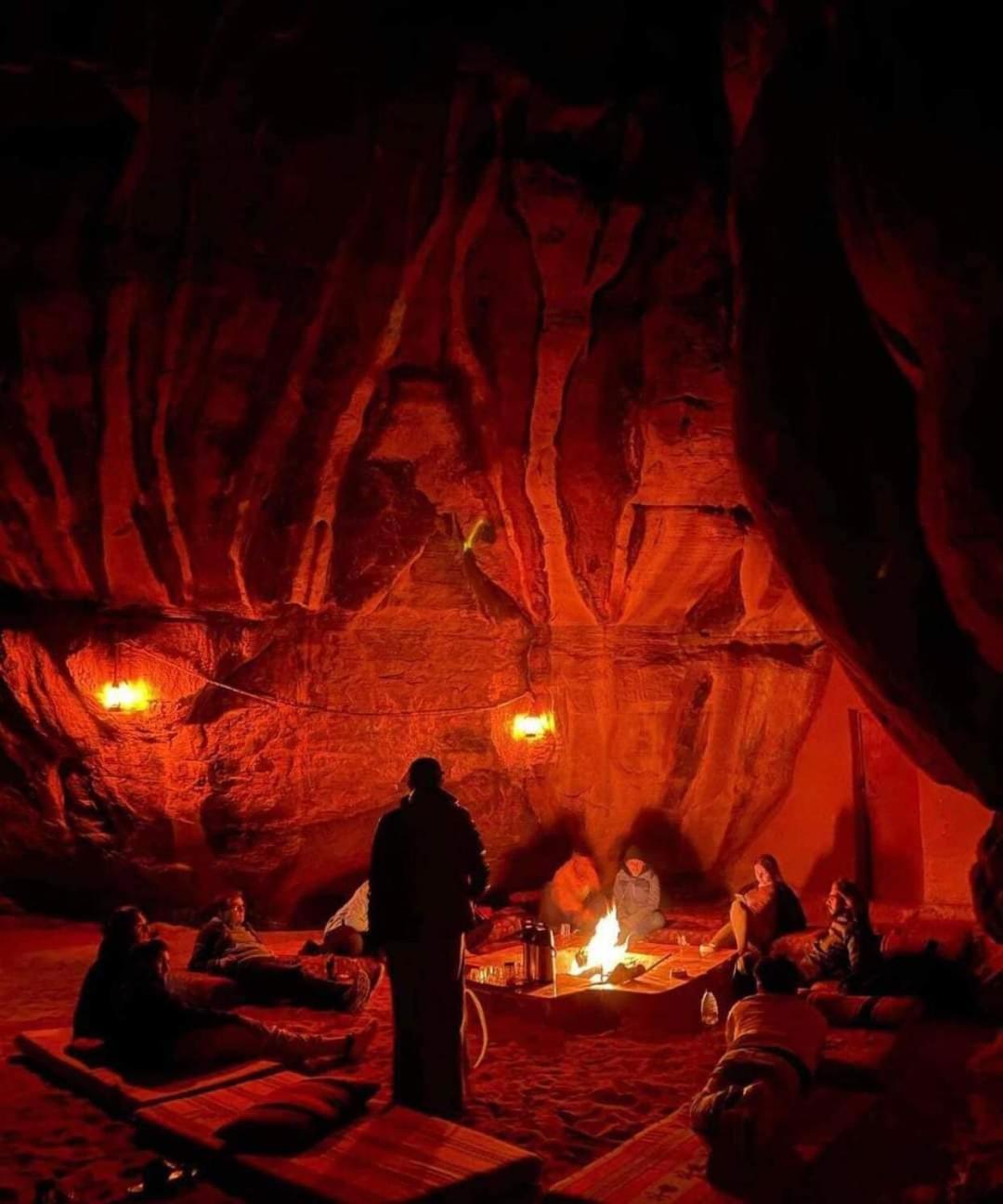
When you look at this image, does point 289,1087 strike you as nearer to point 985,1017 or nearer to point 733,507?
point 985,1017

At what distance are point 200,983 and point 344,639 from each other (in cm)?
428

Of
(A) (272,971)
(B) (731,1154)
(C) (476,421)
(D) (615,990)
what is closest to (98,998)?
(A) (272,971)

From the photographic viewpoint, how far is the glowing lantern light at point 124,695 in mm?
9766

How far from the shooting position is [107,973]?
609 cm

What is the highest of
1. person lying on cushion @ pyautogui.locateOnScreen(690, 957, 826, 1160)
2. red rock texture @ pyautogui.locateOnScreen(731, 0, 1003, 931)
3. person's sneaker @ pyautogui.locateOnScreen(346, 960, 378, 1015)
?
red rock texture @ pyautogui.locateOnScreen(731, 0, 1003, 931)

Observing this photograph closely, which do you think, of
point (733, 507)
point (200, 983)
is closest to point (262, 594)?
point (200, 983)

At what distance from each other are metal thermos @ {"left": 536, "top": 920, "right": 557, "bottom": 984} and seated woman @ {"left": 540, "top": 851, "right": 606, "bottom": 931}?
8.71 feet

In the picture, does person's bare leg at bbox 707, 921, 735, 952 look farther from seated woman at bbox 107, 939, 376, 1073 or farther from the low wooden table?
seated woman at bbox 107, 939, 376, 1073

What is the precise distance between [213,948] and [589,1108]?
11.7 ft

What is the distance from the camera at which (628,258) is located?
802 centimetres

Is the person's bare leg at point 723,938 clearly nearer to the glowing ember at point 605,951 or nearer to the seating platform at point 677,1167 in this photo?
the glowing ember at point 605,951

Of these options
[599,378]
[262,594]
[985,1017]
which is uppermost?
[599,378]

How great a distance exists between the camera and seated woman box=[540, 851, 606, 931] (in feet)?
32.7

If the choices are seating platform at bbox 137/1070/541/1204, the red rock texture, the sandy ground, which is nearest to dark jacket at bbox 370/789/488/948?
seating platform at bbox 137/1070/541/1204
